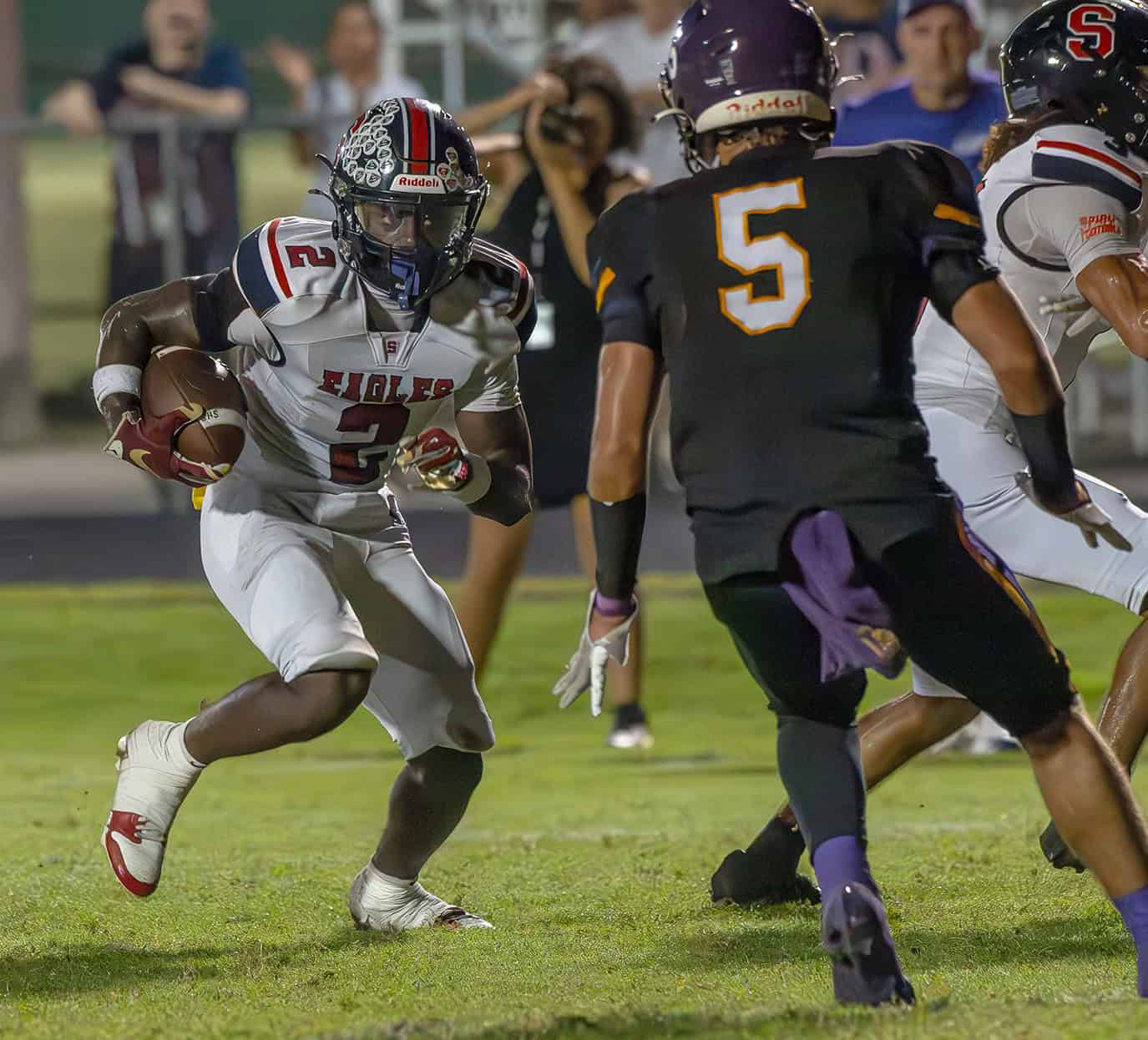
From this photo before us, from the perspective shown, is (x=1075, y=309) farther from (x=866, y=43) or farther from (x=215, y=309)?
(x=866, y=43)

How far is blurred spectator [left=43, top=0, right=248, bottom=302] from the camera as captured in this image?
12188mm

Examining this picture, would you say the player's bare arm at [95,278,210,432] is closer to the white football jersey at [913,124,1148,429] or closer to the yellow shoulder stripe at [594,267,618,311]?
the yellow shoulder stripe at [594,267,618,311]

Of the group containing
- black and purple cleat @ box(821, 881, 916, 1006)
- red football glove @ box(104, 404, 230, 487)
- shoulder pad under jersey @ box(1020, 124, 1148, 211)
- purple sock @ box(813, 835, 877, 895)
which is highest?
shoulder pad under jersey @ box(1020, 124, 1148, 211)

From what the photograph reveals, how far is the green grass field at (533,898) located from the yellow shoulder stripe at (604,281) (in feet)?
4.10

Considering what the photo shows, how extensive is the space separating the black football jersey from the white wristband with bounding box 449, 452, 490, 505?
0.99 m

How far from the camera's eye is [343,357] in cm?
463

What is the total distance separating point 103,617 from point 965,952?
6.50 metres

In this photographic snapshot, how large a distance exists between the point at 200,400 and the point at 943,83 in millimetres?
4037

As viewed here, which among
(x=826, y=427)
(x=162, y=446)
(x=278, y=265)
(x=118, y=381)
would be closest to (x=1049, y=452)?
(x=826, y=427)

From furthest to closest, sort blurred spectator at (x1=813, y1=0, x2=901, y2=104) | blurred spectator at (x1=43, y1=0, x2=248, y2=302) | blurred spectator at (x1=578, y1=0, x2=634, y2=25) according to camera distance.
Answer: blurred spectator at (x1=43, y1=0, x2=248, y2=302) → blurred spectator at (x1=578, y1=0, x2=634, y2=25) → blurred spectator at (x1=813, y1=0, x2=901, y2=104)

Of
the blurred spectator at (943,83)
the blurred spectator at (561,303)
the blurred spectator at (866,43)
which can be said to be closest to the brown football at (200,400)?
the blurred spectator at (561,303)

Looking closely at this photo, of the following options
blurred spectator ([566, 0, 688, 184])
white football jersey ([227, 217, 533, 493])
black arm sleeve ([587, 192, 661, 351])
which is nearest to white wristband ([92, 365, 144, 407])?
white football jersey ([227, 217, 533, 493])

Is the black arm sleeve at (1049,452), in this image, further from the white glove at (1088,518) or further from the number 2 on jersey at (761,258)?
the number 2 on jersey at (761,258)

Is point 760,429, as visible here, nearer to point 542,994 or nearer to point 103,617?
point 542,994
